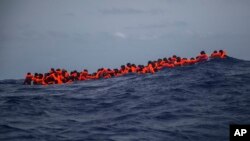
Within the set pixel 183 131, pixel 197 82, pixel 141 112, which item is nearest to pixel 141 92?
pixel 197 82

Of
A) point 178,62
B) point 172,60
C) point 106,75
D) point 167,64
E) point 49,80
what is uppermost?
point 172,60

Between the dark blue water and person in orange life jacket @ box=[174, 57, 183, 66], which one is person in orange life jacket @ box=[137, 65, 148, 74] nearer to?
person in orange life jacket @ box=[174, 57, 183, 66]

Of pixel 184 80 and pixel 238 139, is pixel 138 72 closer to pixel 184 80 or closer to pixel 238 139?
pixel 184 80

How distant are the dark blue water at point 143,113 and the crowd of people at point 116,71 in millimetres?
5945

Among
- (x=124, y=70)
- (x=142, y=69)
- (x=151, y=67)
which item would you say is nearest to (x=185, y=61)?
(x=151, y=67)

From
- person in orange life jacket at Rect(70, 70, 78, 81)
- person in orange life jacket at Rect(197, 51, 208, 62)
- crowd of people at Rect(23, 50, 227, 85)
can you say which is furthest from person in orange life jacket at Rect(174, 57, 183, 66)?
person in orange life jacket at Rect(70, 70, 78, 81)

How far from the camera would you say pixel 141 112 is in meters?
11.6

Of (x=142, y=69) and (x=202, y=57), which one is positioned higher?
(x=202, y=57)

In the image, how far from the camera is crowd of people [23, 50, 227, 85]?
79.8ft

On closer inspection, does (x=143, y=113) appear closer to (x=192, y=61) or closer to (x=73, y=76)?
(x=192, y=61)

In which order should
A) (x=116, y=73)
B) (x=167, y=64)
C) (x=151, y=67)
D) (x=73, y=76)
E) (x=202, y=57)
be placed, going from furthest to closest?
(x=116, y=73)
(x=73, y=76)
(x=151, y=67)
(x=167, y=64)
(x=202, y=57)

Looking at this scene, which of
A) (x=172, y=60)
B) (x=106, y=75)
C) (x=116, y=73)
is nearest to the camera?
(x=172, y=60)

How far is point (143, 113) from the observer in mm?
11469

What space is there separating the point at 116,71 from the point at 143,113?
15.0 metres
